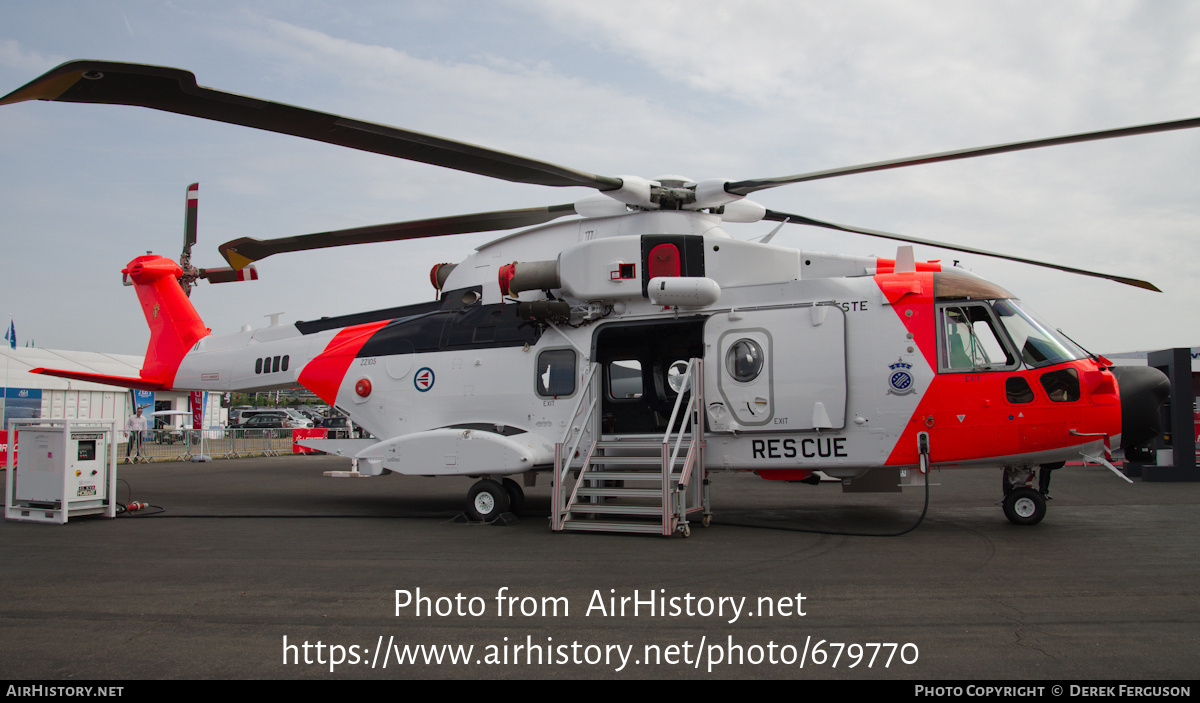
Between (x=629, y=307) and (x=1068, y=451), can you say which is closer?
(x=1068, y=451)

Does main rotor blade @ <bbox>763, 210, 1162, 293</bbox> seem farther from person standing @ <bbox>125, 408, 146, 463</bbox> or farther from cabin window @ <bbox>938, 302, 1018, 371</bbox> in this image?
person standing @ <bbox>125, 408, 146, 463</bbox>

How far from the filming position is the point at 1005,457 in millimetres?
8219

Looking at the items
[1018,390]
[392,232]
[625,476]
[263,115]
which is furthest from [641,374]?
[263,115]

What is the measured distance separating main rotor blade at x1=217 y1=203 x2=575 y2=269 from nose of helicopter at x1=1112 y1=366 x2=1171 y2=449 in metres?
7.26

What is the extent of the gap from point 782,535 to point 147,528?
8.16 metres

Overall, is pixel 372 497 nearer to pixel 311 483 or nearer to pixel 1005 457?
pixel 311 483

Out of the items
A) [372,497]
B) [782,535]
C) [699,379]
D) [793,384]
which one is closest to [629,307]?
[699,379]

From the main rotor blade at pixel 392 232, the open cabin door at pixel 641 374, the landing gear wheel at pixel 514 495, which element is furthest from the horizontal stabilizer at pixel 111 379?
the open cabin door at pixel 641 374

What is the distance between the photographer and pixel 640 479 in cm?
870

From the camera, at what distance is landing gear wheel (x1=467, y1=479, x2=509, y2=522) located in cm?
961

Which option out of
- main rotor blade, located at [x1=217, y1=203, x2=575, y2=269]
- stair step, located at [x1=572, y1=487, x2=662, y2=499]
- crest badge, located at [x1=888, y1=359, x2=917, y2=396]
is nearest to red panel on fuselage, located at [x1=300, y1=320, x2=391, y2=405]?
main rotor blade, located at [x1=217, y1=203, x2=575, y2=269]

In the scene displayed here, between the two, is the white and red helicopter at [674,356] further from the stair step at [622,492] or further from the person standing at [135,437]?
the person standing at [135,437]

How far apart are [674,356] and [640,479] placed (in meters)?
2.47

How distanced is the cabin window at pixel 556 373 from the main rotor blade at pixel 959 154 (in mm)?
3165
